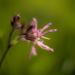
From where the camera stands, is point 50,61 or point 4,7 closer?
point 50,61

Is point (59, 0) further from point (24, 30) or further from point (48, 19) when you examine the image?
point (24, 30)

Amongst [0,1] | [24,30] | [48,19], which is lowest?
[24,30]

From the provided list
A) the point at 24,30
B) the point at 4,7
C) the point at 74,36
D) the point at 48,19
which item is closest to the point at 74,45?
the point at 74,36

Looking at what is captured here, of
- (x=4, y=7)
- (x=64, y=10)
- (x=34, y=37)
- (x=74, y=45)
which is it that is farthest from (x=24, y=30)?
(x=64, y=10)

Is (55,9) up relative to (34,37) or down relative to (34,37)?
up

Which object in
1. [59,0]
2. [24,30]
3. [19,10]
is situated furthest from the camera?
[59,0]

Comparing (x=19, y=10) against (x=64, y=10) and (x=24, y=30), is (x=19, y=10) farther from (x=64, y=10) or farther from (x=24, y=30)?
(x=24, y=30)

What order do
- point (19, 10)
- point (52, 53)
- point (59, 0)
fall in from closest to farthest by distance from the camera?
point (52, 53) → point (19, 10) → point (59, 0)
